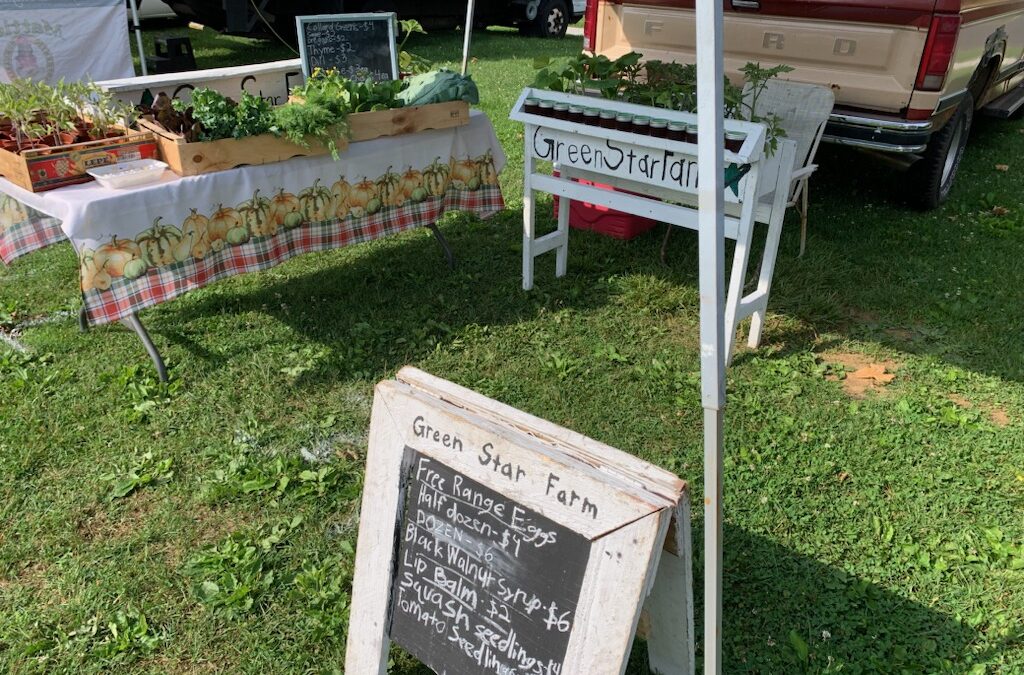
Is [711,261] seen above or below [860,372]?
above

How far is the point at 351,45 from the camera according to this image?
467cm

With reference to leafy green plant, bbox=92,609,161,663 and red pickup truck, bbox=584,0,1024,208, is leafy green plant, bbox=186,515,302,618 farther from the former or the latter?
red pickup truck, bbox=584,0,1024,208

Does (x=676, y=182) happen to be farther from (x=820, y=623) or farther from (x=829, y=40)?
(x=829, y=40)

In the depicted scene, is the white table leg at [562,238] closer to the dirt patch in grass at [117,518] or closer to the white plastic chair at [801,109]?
the white plastic chair at [801,109]

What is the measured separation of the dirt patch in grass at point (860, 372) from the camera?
11.9 feet

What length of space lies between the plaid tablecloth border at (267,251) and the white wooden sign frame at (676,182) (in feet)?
1.62

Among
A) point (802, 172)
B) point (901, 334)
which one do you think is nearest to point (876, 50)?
point (802, 172)

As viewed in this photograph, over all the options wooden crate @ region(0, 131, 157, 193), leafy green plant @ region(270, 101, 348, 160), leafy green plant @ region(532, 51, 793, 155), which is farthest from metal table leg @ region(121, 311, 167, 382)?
leafy green plant @ region(532, 51, 793, 155)

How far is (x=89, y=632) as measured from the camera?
2.37 metres

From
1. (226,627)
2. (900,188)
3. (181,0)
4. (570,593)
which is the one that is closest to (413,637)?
(570,593)

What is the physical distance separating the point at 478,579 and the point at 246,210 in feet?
7.77

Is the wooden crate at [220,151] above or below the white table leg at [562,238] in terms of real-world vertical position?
above

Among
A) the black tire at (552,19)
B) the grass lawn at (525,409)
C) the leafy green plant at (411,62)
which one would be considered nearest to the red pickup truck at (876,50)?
the grass lawn at (525,409)

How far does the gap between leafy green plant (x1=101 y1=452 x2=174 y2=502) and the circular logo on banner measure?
6180 mm
